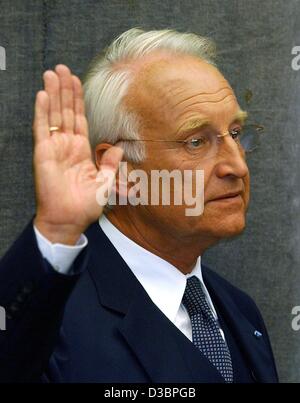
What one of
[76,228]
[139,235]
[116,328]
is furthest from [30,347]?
[139,235]

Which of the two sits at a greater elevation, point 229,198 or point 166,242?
point 229,198

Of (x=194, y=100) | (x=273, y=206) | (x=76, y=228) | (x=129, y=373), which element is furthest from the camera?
(x=273, y=206)

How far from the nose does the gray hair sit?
0.79ft

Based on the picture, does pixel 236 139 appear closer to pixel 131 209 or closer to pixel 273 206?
pixel 131 209

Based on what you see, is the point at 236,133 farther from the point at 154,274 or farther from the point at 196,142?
the point at 154,274

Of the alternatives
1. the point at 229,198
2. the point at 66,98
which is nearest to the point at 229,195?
the point at 229,198

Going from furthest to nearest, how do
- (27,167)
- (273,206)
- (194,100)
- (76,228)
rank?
1. (273,206)
2. (27,167)
3. (194,100)
4. (76,228)

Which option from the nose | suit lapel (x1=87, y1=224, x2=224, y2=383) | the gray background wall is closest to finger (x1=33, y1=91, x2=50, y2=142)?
suit lapel (x1=87, y1=224, x2=224, y2=383)

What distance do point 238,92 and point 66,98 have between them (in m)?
1.49

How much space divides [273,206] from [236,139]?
89cm

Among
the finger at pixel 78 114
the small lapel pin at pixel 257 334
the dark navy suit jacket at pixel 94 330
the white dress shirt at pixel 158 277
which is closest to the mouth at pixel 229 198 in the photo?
the white dress shirt at pixel 158 277

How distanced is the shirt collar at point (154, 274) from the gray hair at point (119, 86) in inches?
10.1

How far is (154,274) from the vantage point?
8.92ft

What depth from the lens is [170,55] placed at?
2.80m
